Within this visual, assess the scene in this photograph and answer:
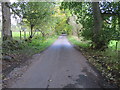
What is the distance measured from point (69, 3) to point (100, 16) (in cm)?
386

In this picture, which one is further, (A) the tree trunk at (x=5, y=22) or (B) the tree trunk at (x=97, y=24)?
(A) the tree trunk at (x=5, y=22)

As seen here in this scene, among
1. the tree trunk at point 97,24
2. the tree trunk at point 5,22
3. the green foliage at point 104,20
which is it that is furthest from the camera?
the tree trunk at point 5,22

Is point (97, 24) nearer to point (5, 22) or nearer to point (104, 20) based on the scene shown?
point (104, 20)

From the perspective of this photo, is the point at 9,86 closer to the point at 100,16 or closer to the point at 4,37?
the point at 4,37

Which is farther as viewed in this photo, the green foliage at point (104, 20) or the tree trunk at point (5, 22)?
the tree trunk at point (5, 22)

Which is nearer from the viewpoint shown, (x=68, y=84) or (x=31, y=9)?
(x=68, y=84)

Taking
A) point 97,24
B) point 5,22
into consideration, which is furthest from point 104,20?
point 5,22

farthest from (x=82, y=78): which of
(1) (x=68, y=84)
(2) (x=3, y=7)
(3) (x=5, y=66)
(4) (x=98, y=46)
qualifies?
(2) (x=3, y=7)

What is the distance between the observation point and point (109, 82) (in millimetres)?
4855

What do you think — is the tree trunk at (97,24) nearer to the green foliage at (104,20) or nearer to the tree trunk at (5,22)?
the green foliage at (104,20)

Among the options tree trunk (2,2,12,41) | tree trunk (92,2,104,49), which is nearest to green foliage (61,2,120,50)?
tree trunk (92,2,104,49)

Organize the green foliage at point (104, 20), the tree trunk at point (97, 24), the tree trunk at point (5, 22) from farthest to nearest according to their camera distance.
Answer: the tree trunk at point (5, 22) < the tree trunk at point (97, 24) < the green foliage at point (104, 20)

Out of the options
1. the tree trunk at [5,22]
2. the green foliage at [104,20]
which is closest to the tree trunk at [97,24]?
the green foliage at [104,20]

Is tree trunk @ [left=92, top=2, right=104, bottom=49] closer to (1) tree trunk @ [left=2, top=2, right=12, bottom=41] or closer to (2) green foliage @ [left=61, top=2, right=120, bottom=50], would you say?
(2) green foliage @ [left=61, top=2, right=120, bottom=50]
